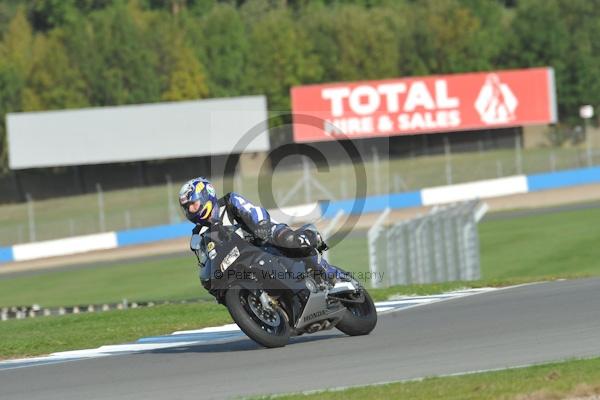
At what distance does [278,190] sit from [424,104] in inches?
437

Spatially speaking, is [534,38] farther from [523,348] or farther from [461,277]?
[523,348]

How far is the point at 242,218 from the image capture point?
34.5 feet

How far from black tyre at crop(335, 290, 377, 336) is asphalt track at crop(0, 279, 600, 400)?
0.40 ft

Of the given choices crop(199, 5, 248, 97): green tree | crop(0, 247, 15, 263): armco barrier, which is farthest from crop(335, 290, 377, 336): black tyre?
crop(199, 5, 248, 97): green tree

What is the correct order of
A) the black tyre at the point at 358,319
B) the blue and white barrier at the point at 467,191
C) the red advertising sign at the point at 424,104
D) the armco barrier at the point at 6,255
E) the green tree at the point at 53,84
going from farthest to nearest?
the green tree at the point at 53,84
the red advertising sign at the point at 424,104
the blue and white barrier at the point at 467,191
the armco barrier at the point at 6,255
the black tyre at the point at 358,319

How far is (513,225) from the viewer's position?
36.5 m

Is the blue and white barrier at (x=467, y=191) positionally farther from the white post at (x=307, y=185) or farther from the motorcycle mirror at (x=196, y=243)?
the motorcycle mirror at (x=196, y=243)

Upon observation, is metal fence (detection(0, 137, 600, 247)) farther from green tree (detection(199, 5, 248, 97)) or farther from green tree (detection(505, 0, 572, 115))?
green tree (detection(199, 5, 248, 97))

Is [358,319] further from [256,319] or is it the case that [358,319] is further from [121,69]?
[121,69]

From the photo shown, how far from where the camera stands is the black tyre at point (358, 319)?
11125mm

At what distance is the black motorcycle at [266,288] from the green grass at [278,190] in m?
31.7

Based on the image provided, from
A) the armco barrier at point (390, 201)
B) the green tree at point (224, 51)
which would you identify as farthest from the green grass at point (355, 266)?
the green tree at point (224, 51)

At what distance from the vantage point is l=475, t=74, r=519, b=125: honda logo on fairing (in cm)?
5222

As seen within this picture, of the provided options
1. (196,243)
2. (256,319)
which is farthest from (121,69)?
(256,319)
